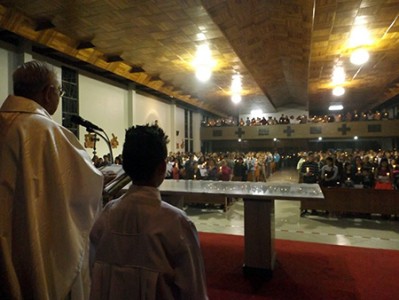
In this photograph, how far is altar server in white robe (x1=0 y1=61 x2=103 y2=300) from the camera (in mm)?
1392

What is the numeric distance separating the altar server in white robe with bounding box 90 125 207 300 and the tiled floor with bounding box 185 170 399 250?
4891mm

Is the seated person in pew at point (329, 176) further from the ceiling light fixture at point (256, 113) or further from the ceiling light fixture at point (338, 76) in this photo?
the ceiling light fixture at point (256, 113)

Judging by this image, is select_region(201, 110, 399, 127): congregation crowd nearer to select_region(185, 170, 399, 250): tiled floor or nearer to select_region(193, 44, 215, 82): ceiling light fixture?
select_region(193, 44, 215, 82): ceiling light fixture

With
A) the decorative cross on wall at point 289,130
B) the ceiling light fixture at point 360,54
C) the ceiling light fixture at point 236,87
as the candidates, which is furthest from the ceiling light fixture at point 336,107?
the ceiling light fixture at point 360,54

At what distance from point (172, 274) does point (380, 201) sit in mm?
7266

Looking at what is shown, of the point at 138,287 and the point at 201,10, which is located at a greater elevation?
the point at 201,10

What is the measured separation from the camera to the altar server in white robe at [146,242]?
3.71ft

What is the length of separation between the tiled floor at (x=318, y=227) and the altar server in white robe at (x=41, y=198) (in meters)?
4.79

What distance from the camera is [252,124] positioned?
67.8 ft

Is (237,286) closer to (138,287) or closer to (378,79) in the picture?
(138,287)

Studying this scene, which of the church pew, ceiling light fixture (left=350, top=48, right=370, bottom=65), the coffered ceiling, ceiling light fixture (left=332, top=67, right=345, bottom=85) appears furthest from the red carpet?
ceiling light fixture (left=332, top=67, right=345, bottom=85)

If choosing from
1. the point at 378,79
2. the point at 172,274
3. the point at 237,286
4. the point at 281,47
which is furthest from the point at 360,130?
the point at 172,274

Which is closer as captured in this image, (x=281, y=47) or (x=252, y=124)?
(x=281, y=47)

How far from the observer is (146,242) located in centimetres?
115
